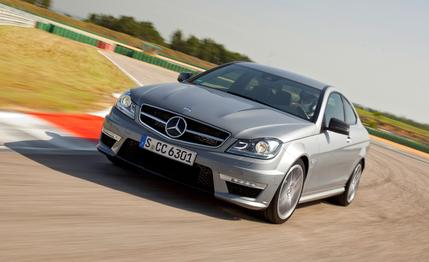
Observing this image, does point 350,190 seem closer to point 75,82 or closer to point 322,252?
point 322,252

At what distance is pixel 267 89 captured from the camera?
23.3 ft

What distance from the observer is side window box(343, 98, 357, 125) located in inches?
322

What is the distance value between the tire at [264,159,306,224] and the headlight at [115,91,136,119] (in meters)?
1.49

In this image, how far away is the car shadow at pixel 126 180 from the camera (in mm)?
6008

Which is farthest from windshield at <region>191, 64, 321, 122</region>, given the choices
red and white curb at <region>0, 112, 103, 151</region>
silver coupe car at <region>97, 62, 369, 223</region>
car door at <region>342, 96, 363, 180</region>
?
red and white curb at <region>0, 112, 103, 151</region>

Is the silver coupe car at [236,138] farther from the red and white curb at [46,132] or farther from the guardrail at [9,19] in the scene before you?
the guardrail at [9,19]

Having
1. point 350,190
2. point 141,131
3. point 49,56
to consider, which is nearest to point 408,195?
point 350,190

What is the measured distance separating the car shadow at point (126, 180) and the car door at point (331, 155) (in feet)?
3.06

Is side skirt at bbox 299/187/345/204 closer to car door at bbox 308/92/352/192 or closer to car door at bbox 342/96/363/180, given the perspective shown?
car door at bbox 308/92/352/192

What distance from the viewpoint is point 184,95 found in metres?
6.31

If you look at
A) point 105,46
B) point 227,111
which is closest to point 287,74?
point 227,111

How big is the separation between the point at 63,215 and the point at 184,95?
2.04 metres

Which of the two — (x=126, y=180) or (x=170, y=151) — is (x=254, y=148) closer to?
(x=170, y=151)

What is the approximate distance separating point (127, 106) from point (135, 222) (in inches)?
63.4
